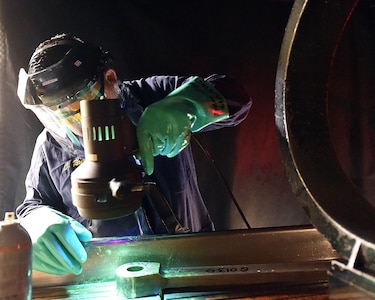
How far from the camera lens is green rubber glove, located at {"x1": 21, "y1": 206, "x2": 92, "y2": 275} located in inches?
41.6

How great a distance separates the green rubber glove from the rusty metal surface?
0.10 feet

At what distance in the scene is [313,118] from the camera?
0.80 meters

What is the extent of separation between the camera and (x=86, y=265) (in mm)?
1083

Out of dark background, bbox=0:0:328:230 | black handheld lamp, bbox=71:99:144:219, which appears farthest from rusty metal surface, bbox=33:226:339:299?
dark background, bbox=0:0:328:230

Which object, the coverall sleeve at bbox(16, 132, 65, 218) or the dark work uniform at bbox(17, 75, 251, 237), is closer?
the dark work uniform at bbox(17, 75, 251, 237)

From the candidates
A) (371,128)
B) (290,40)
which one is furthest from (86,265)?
(371,128)

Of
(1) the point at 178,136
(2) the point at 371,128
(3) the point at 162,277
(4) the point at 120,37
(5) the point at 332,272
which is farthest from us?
(2) the point at 371,128

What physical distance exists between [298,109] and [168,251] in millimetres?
525

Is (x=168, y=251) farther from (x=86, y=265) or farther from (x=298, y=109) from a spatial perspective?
(x=298, y=109)

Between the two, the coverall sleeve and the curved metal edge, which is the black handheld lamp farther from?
the coverall sleeve

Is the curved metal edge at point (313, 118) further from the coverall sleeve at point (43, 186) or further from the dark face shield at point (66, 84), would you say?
the coverall sleeve at point (43, 186)

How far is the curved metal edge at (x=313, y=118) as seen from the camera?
2.45ft

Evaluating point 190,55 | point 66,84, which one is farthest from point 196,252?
point 190,55

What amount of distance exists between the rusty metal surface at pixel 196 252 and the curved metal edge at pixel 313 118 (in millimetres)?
326
